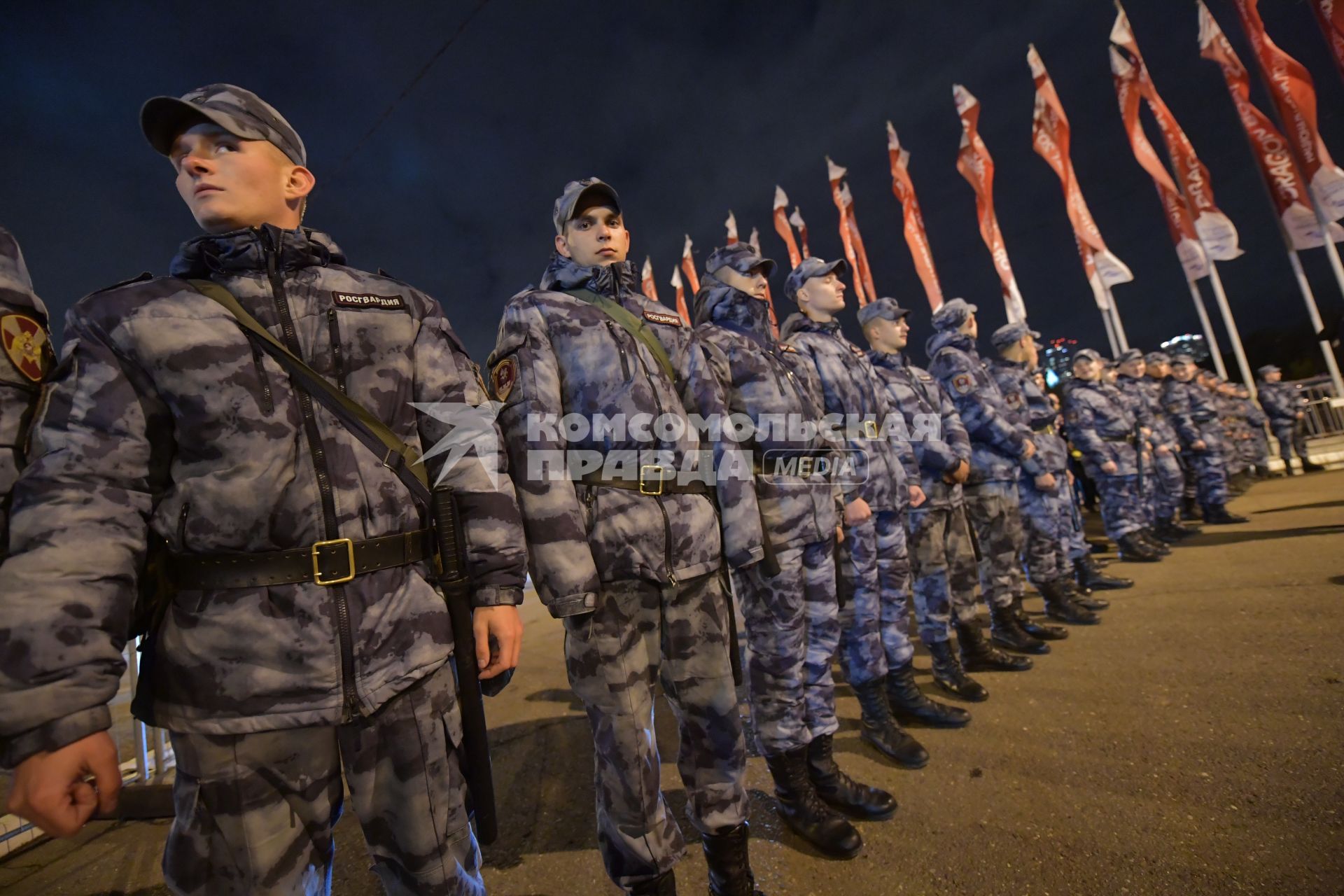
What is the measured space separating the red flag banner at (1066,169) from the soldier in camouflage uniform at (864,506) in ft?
47.6

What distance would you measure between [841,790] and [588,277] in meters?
2.52

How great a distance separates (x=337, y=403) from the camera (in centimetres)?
135

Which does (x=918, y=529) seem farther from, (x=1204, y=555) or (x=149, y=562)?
(x=1204, y=555)

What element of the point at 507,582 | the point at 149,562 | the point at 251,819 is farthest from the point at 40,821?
the point at 507,582

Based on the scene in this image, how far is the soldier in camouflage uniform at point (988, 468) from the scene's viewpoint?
4555 mm

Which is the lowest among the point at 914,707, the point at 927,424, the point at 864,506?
the point at 914,707

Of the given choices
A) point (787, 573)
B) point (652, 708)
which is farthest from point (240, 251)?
point (787, 573)

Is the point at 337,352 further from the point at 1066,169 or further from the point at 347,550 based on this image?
the point at 1066,169

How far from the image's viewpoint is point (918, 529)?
4273 mm

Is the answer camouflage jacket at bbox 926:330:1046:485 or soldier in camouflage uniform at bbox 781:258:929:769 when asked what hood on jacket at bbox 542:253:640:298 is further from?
camouflage jacket at bbox 926:330:1046:485

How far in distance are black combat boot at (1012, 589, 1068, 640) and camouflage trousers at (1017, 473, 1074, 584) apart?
15.4 inches

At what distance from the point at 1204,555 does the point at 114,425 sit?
367 inches

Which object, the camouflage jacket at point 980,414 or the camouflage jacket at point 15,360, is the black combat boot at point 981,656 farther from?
the camouflage jacket at point 15,360

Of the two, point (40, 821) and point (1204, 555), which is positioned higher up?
point (40, 821)
